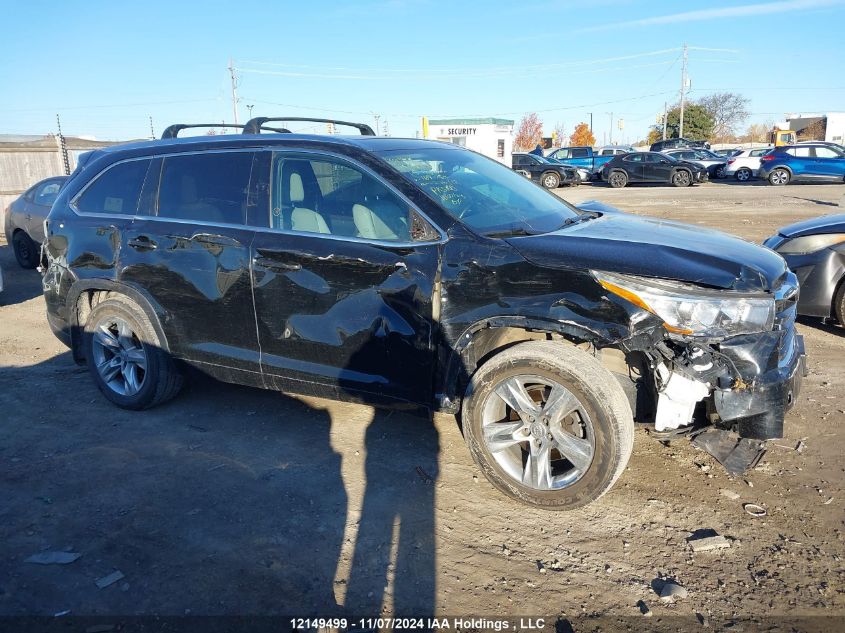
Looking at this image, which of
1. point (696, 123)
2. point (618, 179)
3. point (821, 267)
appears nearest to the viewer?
point (821, 267)

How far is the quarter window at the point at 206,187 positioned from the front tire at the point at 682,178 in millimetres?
26347

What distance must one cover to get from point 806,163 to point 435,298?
87.2 ft

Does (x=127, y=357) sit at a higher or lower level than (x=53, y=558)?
higher

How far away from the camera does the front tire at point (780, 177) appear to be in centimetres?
2553

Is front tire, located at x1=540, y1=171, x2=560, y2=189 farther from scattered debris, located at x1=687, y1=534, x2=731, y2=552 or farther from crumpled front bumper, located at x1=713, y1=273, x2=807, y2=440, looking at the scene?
scattered debris, located at x1=687, y1=534, x2=731, y2=552

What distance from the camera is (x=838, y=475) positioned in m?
3.78

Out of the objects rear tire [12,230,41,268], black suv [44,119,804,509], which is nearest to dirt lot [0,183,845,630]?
black suv [44,119,804,509]

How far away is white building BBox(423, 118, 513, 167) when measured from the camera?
2886cm

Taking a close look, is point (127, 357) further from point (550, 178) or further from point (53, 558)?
point (550, 178)

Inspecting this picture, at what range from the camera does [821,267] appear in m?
5.99

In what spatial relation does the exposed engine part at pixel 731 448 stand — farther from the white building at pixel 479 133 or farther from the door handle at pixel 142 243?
the white building at pixel 479 133

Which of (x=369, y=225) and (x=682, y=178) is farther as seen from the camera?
(x=682, y=178)

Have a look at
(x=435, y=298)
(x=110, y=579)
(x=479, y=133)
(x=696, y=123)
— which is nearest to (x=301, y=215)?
(x=435, y=298)

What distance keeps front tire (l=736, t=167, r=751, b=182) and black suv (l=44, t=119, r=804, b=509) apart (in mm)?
28425
